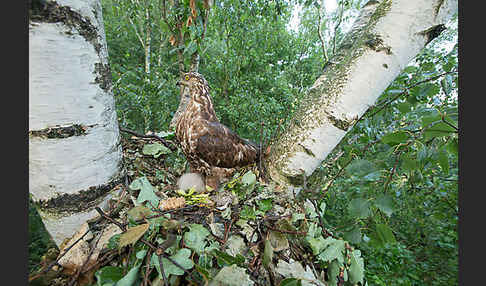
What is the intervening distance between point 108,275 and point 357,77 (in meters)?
0.83

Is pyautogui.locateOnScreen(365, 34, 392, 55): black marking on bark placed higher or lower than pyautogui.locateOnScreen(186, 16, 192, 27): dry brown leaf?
higher

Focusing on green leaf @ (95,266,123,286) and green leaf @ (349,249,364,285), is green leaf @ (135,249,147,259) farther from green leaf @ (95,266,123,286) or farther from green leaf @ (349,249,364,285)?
green leaf @ (349,249,364,285)

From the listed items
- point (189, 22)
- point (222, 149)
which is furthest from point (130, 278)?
point (189, 22)

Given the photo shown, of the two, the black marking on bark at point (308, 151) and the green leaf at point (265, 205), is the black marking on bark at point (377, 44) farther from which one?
the green leaf at point (265, 205)

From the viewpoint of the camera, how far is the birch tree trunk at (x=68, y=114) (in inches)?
20.0

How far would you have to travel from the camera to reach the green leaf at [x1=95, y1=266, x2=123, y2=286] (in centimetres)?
43

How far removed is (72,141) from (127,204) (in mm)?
228

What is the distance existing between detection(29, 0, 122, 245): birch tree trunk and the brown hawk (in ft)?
2.04

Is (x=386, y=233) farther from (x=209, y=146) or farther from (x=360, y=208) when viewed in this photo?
(x=209, y=146)

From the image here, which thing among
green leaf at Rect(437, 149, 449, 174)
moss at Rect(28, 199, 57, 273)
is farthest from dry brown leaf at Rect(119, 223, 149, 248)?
moss at Rect(28, 199, 57, 273)

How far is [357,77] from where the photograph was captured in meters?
0.68

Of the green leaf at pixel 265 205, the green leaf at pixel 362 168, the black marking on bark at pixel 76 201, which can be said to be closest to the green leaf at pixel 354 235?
the green leaf at pixel 362 168

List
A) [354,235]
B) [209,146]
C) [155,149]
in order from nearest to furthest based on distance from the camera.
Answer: [354,235], [155,149], [209,146]

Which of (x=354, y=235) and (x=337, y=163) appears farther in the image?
(x=337, y=163)
